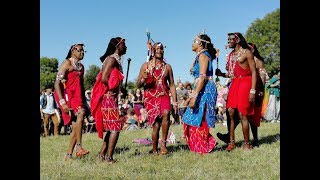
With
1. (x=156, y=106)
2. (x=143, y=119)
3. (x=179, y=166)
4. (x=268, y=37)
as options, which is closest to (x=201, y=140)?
(x=156, y=106)

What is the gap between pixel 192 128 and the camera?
787cm

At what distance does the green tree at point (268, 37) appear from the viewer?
48.4 m

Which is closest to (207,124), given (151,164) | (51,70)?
(151,164)

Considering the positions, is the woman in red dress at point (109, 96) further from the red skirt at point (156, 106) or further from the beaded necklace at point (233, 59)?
the beaded necklace at point (233, 59)

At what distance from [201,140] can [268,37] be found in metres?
44.2

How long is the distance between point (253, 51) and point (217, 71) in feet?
2.68

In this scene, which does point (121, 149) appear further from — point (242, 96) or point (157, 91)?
point (242, 96)

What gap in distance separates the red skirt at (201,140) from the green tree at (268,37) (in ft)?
133

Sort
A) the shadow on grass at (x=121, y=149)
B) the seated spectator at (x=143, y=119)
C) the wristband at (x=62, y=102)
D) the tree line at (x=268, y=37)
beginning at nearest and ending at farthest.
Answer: the wristband at (x=62, y=102)
the shadow on grass at (x=121, y=149)
the seated spectator at (x=143, y=119)
the tree line at (x=268, y=37)

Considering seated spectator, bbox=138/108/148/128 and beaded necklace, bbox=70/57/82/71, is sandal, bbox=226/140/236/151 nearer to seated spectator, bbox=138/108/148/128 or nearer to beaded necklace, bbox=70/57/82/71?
beaded necklace, bbox=70/57/82/71

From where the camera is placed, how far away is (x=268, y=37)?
49750mm

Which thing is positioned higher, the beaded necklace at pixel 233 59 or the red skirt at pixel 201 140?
the beaded necklace at pixel 233 59

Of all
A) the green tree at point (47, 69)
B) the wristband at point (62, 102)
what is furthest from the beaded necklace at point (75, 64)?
the green tree at point (47, 69)
